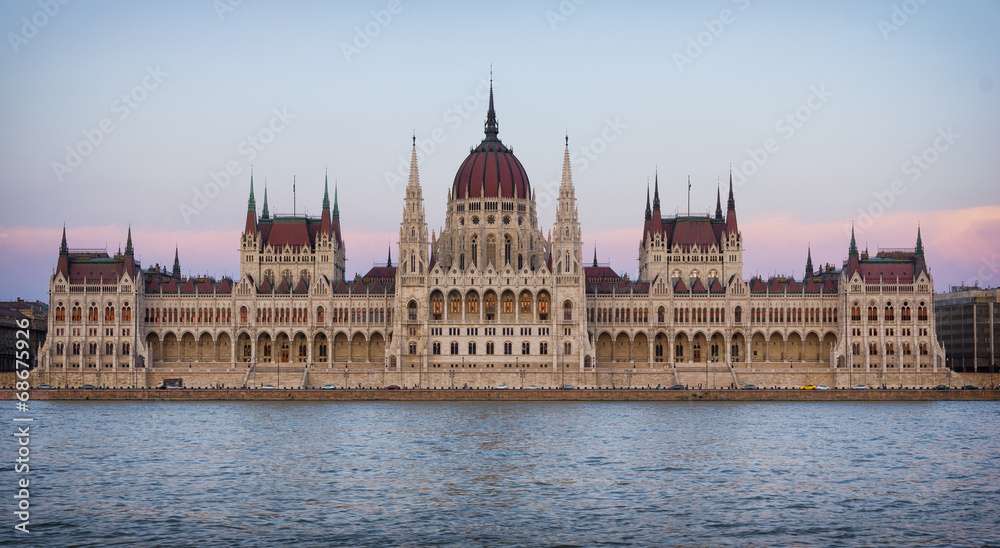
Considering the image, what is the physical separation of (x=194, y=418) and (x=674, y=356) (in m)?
58.3

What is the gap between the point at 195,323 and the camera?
144000 millimetres

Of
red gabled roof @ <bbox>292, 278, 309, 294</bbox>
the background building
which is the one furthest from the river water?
the background building

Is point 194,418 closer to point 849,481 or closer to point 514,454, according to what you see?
point 514,454

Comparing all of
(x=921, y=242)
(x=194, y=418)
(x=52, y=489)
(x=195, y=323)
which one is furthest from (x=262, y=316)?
(x=52, y=489)

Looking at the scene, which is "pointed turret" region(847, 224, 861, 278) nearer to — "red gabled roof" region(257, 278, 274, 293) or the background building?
the background building

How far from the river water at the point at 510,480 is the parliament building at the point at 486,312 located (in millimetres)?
31865

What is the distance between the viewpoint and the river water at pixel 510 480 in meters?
50.5

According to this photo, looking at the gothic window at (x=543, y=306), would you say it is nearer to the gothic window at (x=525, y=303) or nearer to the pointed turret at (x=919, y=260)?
the gothic window at (x=525, y=303)

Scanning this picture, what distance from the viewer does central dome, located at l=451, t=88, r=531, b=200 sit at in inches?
5861

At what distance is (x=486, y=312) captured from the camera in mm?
139250

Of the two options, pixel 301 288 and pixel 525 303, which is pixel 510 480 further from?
pixel 301 288

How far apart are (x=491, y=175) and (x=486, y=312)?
59.9 feet

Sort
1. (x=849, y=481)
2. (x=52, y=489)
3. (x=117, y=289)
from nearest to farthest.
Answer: (x=52, y=489)
(x=849, y=481)
(x=117, y=289)

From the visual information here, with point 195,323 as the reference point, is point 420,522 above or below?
below
